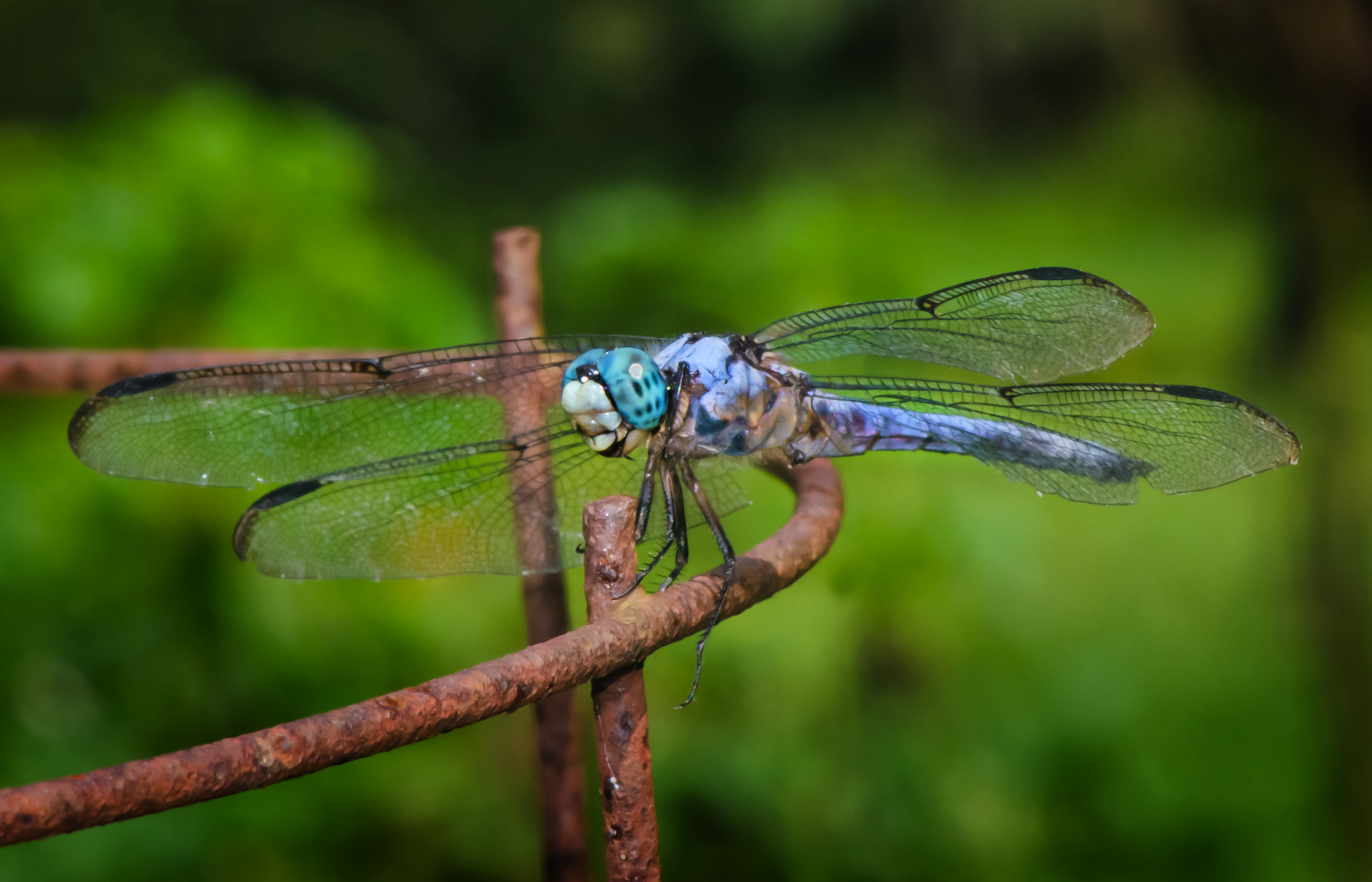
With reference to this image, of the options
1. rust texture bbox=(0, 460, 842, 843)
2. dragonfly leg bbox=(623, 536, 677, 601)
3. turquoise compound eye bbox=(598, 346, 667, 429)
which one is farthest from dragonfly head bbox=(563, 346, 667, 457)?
rust texture bbox=(0, 460, 842, 843)

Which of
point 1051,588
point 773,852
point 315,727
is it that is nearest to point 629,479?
point 315,727

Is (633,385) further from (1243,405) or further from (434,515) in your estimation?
(1243,405)

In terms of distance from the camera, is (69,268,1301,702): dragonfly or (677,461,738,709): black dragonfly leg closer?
(677,461,738,709): black dragonfly leg

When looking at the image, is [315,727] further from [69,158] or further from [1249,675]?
[1249,675]

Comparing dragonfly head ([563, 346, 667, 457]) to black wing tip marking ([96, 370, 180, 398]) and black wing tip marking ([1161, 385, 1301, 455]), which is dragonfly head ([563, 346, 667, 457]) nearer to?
black wing tip marking ([96, 370, 180, 398])

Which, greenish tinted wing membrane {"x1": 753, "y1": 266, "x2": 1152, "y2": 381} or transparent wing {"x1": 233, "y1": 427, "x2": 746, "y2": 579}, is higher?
greenish tinted wing membrane {"x1": 753, "y1": 266, "x2": 1152, "y2": 381}

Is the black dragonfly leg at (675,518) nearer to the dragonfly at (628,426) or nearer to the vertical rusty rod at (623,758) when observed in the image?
the dragonfly at (628,426)
